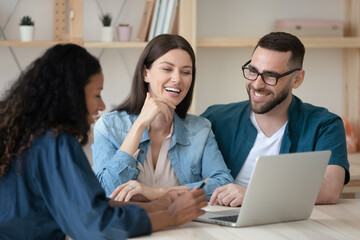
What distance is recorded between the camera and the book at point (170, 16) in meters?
3.20

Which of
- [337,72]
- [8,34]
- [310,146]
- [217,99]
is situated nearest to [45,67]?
[310,146]

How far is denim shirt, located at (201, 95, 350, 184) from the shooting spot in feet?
7.23

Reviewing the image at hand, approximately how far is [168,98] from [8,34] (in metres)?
1.48

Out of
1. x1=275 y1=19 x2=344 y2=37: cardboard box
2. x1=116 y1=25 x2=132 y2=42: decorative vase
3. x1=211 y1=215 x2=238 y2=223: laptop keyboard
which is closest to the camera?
x1=211 y1=215 x2=238 y2=223: laptop keyboard

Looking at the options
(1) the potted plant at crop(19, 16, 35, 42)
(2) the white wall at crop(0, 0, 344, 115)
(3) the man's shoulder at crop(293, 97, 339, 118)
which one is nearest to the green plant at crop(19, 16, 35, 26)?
(1) the potted plant at crop(19, 16, 35, 42)

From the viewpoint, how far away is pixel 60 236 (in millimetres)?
1402

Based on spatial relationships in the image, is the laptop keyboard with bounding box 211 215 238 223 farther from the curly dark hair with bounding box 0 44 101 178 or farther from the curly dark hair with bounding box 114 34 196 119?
the curly dark hair with bounding box 114 34 196 119

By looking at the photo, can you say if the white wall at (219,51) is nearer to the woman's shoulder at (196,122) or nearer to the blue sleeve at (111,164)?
the woman's shoulder at (196,122)

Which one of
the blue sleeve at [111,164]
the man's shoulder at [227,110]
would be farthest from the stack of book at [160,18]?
the blue sleeve at [111,164]

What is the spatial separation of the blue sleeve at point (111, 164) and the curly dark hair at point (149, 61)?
188mm

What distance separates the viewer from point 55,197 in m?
1.30

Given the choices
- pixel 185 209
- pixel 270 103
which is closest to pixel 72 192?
pixel 185 209

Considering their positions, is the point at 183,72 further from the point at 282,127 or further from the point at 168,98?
the point at 282,127

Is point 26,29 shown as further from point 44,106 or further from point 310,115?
point 44,106
